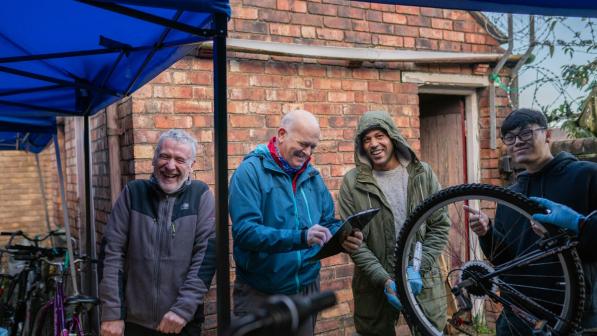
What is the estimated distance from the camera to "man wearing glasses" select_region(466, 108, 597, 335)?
208cm

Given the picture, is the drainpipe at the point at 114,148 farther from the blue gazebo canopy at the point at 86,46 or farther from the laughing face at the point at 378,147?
the laughing face at the point at 378,147

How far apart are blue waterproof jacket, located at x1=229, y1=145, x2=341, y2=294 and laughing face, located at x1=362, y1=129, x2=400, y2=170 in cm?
41

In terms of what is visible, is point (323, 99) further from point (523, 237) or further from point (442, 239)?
point (523, 237)

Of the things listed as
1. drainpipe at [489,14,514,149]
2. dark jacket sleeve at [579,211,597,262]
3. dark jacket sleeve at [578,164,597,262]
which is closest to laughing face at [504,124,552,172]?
dark jacket sleeve at [578,164,597,262]

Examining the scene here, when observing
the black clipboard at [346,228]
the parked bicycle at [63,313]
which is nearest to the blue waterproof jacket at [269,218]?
the black clipboard at [346,228]

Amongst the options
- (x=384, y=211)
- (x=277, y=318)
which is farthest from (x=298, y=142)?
(x=277, y=318)

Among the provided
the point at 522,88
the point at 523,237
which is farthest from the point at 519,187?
the point at 522,88

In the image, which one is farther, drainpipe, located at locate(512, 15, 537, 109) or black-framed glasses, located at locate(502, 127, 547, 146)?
drainpipe, located at locate(512, 15, 537, 109)

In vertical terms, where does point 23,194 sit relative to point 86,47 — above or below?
below

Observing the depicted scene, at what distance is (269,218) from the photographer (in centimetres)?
246

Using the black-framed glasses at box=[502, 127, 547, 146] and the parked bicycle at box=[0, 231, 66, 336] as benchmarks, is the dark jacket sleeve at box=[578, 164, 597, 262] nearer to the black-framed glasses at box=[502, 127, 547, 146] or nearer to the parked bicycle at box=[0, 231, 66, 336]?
the black-framed glasses at box=[502, 127, 547, 146]

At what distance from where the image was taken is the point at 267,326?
0.89 meters

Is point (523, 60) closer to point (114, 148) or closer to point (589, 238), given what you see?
point (589, 238)

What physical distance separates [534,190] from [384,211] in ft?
2.45
